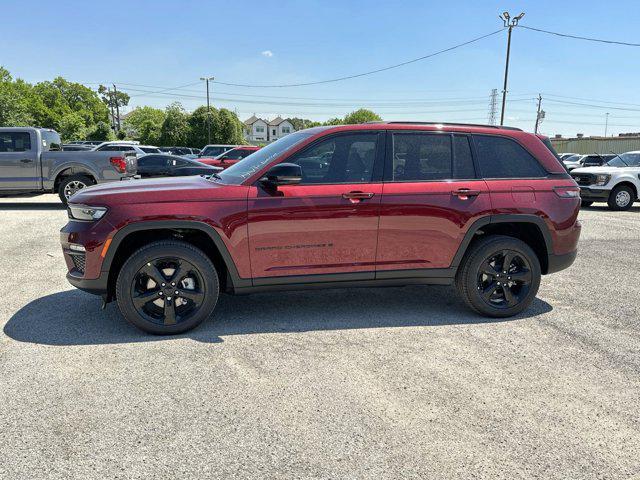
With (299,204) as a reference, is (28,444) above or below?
below

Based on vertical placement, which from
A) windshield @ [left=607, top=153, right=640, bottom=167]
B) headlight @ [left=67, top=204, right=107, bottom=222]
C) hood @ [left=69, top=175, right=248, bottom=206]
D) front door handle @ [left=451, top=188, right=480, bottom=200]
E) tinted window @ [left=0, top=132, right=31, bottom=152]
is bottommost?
headlight @ [left=67, top=204, right=107, bottom=222]

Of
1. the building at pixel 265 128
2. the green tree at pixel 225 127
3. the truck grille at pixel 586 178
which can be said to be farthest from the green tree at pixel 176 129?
the building at pixel 265 128

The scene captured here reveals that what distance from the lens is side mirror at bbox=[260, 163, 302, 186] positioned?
3752 millimetres

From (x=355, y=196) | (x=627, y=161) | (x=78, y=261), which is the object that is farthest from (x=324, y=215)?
(x=627, y=161)

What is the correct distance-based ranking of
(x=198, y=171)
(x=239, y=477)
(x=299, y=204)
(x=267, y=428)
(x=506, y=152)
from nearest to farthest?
(x=239, y=477) < (x=267, y=428) < (x=299, y=204) < (x=506, y=152) < (x=198, y=171)

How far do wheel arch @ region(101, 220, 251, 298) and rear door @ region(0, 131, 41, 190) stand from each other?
8.73 meters

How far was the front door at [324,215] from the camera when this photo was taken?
3.92 metres

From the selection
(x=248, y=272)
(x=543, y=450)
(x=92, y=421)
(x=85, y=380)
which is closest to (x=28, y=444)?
(x=92, y=421)

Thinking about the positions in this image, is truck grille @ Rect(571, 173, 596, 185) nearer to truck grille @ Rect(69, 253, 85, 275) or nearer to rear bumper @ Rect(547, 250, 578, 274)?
rear bumper @ Rect(547, 250, 578, 274)

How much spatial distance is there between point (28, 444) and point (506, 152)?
432cm

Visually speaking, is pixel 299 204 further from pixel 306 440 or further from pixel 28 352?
pixel 28 352

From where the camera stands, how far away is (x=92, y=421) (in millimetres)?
Result: 2730

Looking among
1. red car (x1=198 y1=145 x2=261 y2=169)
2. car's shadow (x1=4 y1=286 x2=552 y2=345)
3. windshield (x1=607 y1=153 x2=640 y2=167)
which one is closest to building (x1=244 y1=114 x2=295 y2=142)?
red car (x1=198 y1=145 x2=261 y2=169)

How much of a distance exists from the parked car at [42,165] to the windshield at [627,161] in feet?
46.2
